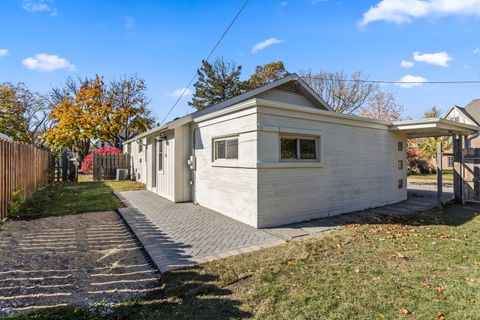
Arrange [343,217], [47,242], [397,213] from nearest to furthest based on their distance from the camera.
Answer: [47,242] → [343,217] → [397,213]

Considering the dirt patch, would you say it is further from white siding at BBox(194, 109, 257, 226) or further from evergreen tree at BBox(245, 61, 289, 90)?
evergreen tree at BBox(245, 61, 289, 90)

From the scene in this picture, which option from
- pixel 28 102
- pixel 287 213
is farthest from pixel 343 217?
pixel 28 102

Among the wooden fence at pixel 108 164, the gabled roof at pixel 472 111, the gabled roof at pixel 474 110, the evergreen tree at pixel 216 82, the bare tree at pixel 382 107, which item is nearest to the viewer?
the wooden fence at pixel 108 164

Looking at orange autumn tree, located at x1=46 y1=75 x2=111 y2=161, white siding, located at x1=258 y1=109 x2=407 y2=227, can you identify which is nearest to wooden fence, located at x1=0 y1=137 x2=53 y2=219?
white siding, located at x1=258 y1=109 x2=407 y2=227

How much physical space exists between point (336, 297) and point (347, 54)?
16.7 m

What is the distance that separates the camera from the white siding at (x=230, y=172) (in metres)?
6.73

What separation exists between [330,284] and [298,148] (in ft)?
14.1

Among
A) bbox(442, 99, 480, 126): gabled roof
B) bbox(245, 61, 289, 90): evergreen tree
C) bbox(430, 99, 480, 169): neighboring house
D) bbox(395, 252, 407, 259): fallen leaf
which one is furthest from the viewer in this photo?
bbox(245, 61, 289, 90): evergreen tree

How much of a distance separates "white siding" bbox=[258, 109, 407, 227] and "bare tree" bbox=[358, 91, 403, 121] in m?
20.8

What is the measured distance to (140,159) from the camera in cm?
1686

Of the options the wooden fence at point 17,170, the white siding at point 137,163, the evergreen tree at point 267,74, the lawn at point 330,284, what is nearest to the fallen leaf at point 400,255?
the lawn at point 330,284

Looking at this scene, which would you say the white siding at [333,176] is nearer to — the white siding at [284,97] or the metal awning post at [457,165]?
the metal awning post at [457,165]

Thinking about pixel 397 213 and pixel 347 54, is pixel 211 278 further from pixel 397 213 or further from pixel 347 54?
pixel 347 54

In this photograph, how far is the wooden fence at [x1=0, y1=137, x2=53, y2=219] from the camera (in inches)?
276
